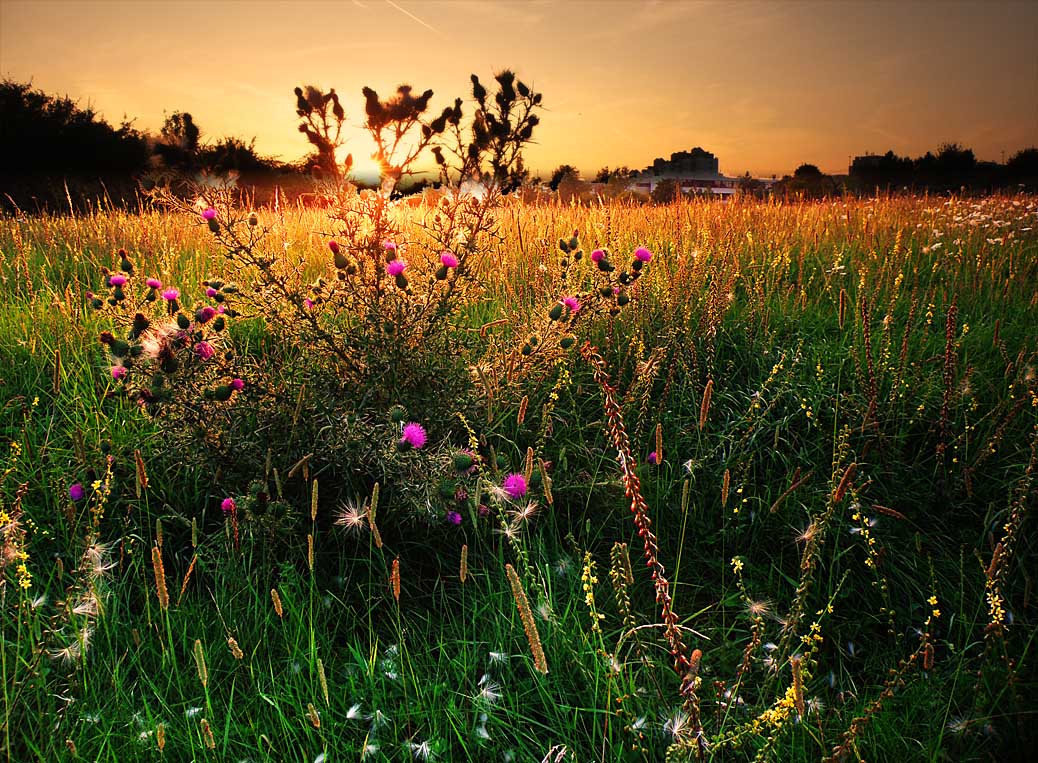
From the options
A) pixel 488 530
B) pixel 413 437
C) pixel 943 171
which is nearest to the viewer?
pixel 413 437

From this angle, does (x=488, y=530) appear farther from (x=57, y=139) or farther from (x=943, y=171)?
(x=943, y=171)

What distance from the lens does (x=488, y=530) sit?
241 centimetres

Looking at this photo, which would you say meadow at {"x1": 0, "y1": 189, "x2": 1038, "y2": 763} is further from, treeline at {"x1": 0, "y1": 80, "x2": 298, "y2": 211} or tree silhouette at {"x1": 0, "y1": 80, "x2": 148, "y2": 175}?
tree silhouette at {"x1": 0, "y1": 80, "x2": 148, "y2": 175}

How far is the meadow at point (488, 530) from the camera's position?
1.67m

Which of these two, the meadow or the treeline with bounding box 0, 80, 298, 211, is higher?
the treeline with bounding box 0, 80, 298, 211

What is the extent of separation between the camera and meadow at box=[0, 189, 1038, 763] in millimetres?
1665

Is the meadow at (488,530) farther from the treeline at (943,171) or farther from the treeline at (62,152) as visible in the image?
the treeline at (943,171)

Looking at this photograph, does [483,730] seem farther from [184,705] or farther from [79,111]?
[79,111]

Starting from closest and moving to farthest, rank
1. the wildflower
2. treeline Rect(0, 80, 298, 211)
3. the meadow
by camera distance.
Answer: the meadow → the wildflower → treeline Rect(0, 80, 298, 211)

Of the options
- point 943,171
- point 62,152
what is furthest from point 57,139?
point 943,171

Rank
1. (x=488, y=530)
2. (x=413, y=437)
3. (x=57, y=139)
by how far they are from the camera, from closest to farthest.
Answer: (x=413, y=437) < (x=488, y=530) < (x=57, y=139)

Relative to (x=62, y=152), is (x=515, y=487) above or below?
below

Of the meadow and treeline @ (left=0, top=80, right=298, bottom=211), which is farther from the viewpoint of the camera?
treeline @ (left=0, top=80, right=298, bottom=211)

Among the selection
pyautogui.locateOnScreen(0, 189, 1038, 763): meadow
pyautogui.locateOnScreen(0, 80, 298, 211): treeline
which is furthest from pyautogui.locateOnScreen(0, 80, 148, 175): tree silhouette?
pyautogui.locateOnScreen(0, 189, 1038, 763): meadow
